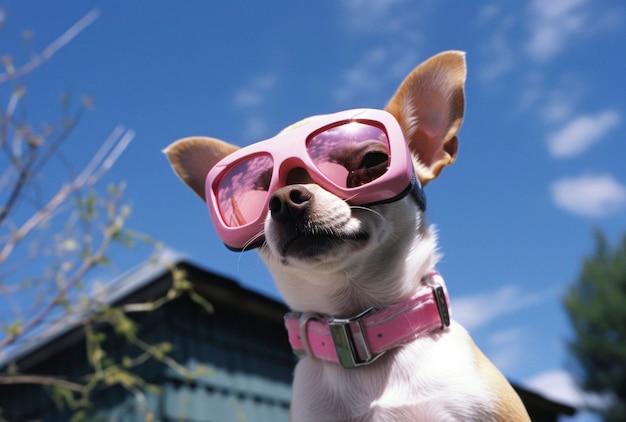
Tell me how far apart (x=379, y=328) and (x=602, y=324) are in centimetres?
2687

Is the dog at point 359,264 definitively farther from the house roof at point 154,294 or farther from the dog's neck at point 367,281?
the house roof at point 154,294

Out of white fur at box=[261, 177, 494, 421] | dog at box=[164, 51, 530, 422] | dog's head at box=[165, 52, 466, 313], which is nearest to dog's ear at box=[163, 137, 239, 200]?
dog's head at box=[165, 52, 466, 313]

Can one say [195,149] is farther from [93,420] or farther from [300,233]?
[93,420]

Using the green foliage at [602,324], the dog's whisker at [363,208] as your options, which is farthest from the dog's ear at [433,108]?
the green foliage at [602,324]

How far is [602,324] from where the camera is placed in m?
25.9

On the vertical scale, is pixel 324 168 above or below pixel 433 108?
below

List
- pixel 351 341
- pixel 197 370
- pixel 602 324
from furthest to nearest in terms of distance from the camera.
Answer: pixel 602 324, pixel 197 370, pixel 351 341

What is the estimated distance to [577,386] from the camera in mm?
25578

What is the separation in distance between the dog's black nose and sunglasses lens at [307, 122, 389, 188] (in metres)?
0.09

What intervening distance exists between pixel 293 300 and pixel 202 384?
4.25m

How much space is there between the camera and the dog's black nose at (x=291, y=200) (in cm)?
196

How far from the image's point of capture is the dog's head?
6.50ft

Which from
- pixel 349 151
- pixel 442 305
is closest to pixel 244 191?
pixel 349 151

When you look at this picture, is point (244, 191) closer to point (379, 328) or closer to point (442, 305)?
point (379, 328)
